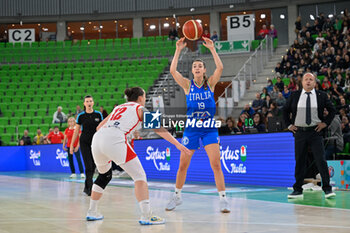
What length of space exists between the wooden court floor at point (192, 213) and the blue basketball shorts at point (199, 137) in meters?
0.94

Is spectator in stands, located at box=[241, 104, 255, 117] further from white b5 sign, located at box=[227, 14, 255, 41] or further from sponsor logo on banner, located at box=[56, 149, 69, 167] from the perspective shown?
white b5 sign, located at box=[227, 14, 255, 41]

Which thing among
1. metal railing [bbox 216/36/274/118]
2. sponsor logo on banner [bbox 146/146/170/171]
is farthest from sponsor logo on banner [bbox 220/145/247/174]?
metal railing [bbox 216/36/274/118]

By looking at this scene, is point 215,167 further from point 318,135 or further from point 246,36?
point 246,36

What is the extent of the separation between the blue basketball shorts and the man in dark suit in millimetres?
1916

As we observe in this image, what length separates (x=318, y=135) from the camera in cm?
822

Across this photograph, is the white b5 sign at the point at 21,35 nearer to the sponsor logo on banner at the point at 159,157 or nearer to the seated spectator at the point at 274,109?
the sponsor logo on banner at the point at 159,157

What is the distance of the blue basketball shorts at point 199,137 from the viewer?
696cm

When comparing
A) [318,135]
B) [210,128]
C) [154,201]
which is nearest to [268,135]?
[318,135]

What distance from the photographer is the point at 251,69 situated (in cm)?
2303

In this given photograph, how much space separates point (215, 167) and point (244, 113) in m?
8.41

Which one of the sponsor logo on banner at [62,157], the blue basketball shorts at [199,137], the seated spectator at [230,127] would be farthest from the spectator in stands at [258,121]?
the sponsor logo on banner at [62,157]

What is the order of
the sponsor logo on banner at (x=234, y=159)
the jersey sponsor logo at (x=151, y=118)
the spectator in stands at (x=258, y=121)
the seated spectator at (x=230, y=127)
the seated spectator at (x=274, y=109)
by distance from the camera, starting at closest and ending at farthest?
1. the jersey sponsor logo at (x=151, y=118)
2. the sponsor logo on banner at (x=234, y=159)
3. the seated spectator at (x=230, y=127)
4. the spectator in stands at (x=258, y=121)
5. the seated spectator at (x=274, y=109)

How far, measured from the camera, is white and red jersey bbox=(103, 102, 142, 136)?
19.4ft

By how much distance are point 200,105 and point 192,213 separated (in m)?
1.49
